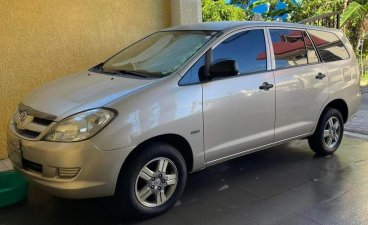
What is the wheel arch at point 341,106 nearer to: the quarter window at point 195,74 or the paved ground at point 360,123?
the paved ground at point 360,123

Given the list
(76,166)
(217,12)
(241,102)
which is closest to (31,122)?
(76,166)

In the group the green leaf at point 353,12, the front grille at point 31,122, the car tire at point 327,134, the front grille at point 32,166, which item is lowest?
the car tire at point 327,134

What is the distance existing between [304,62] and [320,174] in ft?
4.36

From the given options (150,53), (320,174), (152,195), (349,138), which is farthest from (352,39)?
(152,195)

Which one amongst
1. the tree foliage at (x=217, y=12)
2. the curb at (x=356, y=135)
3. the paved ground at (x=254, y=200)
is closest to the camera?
the paved ground at (x=254, y=200)

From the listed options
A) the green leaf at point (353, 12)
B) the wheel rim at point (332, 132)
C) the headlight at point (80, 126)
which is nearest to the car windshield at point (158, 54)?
the headlight at point (80, 126)

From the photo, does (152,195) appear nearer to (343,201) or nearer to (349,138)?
(343,201)

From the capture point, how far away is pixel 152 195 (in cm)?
381

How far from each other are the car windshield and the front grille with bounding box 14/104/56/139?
0.95m

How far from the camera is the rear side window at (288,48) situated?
15.6 feet

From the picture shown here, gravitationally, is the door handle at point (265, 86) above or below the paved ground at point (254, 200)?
above

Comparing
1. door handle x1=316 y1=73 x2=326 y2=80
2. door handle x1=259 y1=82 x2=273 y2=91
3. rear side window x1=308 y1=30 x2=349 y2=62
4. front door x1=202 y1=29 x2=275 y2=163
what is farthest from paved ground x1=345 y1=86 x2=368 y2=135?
door handle x1=259 y1=82 x2=273 y2=91

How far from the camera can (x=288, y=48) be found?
4.95 meters

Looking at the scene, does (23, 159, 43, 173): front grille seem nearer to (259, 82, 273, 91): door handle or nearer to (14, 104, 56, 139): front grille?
(14, 104, 56, 139): front grille
